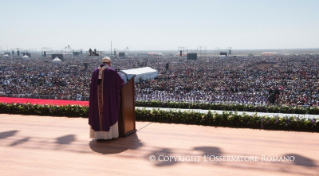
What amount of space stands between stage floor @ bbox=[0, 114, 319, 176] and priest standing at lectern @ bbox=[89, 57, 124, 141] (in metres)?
0.24

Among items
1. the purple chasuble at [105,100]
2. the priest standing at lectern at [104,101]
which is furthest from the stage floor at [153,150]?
the purple chasuble at [105,100]

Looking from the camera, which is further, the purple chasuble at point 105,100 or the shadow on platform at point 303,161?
the purple chasuble at point 105,100

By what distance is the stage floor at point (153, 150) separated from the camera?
3625 mm

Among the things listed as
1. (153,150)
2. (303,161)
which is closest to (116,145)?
(153,150)

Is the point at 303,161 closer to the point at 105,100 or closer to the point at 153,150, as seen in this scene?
the point at 153,150

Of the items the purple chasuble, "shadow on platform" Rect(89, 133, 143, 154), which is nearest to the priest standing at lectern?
the purple chasuble

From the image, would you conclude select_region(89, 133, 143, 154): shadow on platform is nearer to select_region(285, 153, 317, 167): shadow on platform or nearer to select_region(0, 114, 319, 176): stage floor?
select_region(0, 114, 319, 176): stage floor

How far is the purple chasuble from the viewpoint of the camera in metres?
4.84

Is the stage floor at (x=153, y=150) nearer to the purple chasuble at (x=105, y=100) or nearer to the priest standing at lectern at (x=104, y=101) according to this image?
the priest standing at lectern at (x=104, y=101)

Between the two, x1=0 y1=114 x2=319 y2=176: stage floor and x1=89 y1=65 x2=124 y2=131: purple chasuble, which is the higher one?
x1=89 y1=65 x2=124 y2=131: purple chasuble

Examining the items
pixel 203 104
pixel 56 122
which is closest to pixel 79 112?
pixel 56 122

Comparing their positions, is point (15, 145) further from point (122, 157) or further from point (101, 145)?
point (122, 157)

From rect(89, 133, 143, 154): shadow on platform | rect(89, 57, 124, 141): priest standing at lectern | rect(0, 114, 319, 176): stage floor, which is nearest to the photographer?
rect(0, 114, 319, 176): stage floor

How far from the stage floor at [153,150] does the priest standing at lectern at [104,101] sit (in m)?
0.24
